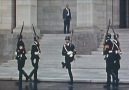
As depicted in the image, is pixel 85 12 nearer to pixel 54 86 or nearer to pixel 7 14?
pixel 7 14

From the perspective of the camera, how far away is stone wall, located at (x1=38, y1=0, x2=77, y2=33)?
98.5 ft

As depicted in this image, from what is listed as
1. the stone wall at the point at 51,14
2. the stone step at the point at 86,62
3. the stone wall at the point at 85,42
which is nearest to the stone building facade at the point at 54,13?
the stone wall at the point at 51,14

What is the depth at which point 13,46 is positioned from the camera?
26.5 m

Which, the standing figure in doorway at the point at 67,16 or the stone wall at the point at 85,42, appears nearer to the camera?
the stone wall at the point at 85,42

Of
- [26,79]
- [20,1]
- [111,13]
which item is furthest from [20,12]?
[26,79]

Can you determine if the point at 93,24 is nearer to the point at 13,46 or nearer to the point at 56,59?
the point at 56,59

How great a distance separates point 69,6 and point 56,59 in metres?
6.29

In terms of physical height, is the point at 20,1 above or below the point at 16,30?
above

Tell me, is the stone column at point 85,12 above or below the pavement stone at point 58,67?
above

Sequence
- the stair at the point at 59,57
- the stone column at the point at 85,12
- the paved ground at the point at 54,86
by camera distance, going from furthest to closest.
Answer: the stone column at the point at 85,12 < the stair at the point at 59,57 < the paved ground at the point at 54,86

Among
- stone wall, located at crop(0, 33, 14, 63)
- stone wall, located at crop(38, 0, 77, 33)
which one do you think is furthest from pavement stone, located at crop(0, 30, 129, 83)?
stone wall, located at crop(38, 0, 77, 33)

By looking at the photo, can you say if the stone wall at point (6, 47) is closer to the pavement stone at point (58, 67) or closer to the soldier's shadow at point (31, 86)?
the pavement stone at point (58, 67)

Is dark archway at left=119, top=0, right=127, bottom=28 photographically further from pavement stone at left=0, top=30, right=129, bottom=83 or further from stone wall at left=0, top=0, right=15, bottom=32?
stone wall at left=0, top=0, right=15, bottom=32

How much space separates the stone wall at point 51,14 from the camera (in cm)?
3003
